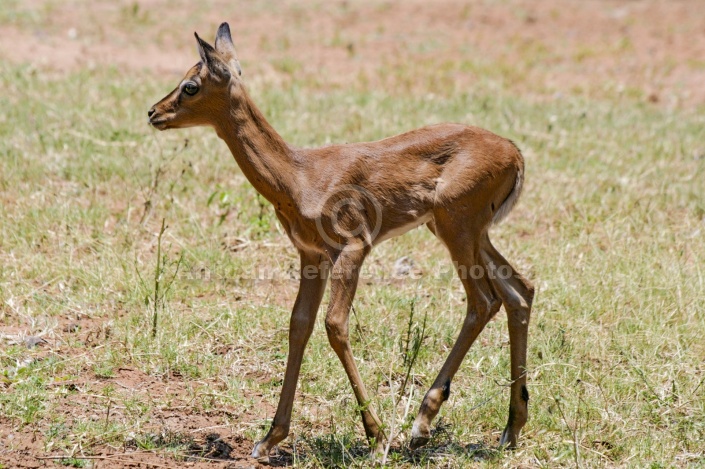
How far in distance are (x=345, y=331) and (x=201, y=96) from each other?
139 centimetres

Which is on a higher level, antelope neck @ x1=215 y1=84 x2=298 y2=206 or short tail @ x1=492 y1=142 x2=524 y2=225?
antelope neck @ x1=215 y1=84 x2=298 y2=206

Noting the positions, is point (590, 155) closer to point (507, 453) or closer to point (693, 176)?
point (693, 176)

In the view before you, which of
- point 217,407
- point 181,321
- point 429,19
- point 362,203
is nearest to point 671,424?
point 362,203

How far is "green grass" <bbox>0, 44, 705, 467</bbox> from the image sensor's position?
193 inches

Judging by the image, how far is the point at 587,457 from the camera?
464 cm

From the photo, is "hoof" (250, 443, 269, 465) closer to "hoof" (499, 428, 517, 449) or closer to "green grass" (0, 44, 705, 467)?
"green grass" (0, 44, 705, 467)

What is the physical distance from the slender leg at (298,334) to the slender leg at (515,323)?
3.08 ft

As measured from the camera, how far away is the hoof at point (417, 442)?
183 inches

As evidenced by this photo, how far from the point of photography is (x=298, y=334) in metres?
4.79

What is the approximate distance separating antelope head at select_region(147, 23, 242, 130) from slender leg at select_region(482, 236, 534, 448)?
161 cm

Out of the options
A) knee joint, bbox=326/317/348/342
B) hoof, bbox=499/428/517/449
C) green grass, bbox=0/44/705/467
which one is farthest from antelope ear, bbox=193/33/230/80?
hoof, bbox=499/428/517/449

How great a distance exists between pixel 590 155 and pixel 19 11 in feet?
28.0

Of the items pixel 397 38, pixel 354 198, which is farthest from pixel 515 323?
pixel 397 38

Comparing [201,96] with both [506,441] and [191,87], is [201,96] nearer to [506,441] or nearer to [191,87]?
[191,87]
